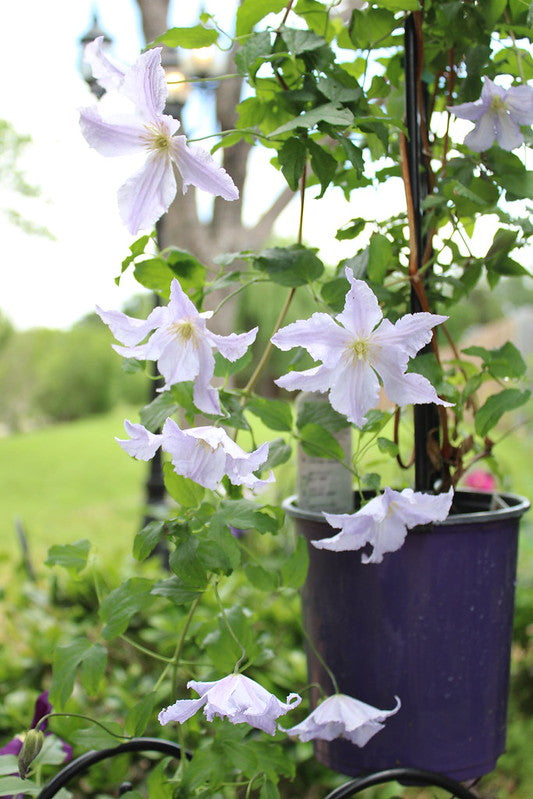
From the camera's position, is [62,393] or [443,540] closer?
[443,540]

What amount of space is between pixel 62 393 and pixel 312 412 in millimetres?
11640

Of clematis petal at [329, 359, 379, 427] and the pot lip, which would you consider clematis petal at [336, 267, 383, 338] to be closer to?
clematis petal at [329, 359, 379, 427]

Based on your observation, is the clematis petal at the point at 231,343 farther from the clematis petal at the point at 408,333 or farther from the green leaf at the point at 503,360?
the green leaf at the point at 503,360

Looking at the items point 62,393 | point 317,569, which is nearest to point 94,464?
point 62,393

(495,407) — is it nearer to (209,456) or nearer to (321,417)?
(321,417)

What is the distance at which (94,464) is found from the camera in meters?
8.81

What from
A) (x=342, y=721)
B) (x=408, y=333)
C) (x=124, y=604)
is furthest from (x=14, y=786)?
(x=408, y=333)

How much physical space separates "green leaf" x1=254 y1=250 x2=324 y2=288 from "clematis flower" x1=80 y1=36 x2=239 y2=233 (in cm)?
15

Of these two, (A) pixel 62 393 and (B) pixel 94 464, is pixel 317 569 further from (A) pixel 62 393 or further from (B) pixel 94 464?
(A) pixel 62 393

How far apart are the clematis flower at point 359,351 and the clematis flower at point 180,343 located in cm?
5

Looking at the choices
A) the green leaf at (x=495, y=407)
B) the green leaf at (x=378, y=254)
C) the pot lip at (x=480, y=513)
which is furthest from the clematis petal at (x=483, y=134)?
the pot lip at (x=480, y=513)

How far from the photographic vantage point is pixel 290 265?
742mm

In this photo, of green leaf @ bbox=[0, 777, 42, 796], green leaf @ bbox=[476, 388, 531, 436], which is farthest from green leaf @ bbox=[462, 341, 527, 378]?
green leaf @ bbox=[0, 777, 42, 796]

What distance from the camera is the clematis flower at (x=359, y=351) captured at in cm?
56
